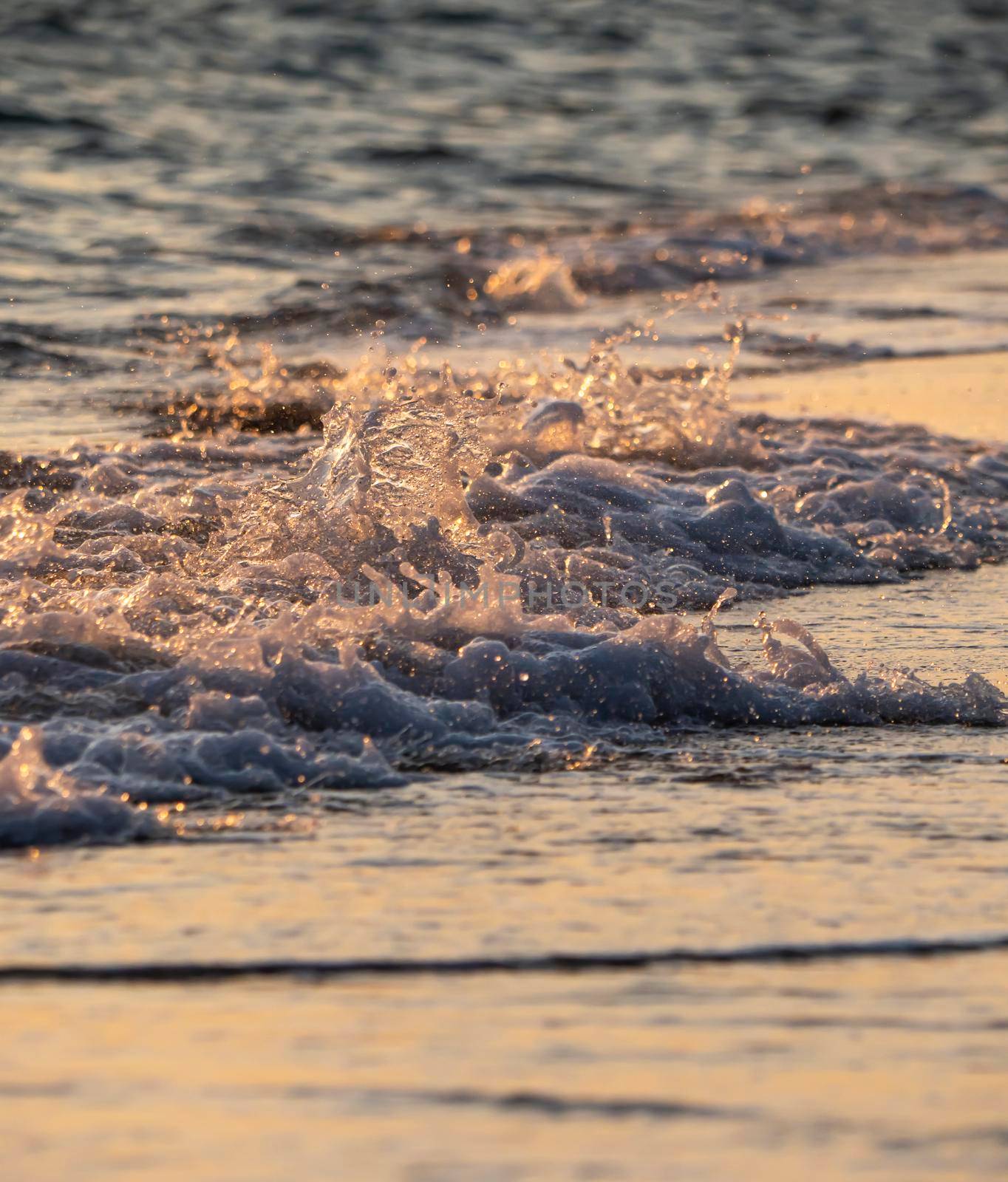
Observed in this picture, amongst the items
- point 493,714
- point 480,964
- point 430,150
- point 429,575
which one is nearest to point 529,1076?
point 480,964

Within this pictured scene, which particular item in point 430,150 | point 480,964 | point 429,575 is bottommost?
point 429,575

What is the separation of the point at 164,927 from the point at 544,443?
4229mm

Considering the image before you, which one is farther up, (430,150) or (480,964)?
(430,150)

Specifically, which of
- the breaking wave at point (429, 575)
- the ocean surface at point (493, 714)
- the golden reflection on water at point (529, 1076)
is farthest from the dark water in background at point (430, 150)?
the golden reflection on water at point (529, 1076)

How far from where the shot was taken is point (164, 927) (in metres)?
3.12

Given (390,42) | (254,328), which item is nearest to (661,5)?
(390,42)

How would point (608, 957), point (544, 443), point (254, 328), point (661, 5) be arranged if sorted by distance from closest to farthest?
point (608, 957)
point (544, 443)
point (254, 328)
point (661, 5)

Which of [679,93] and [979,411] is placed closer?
[979,411]

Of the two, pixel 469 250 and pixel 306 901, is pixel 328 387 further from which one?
pixel 306 901

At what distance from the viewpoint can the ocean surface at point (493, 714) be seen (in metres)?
2.63

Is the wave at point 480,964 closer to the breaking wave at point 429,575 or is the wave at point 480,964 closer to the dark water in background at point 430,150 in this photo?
the breaking wave at point 429,575

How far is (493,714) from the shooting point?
4.22 m

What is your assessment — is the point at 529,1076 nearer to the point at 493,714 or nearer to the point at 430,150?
the point at 493,714

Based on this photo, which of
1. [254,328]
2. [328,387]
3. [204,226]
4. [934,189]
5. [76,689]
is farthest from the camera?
[934,189]
